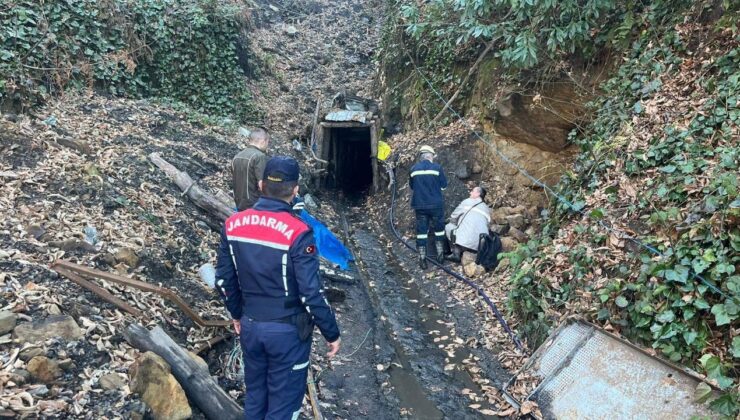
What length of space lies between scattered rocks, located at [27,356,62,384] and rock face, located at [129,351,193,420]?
18.9 inches

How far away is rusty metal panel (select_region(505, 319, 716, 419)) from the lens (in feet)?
12.5

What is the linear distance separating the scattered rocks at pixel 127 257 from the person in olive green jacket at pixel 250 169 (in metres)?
1.33

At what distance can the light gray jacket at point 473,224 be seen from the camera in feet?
27.4

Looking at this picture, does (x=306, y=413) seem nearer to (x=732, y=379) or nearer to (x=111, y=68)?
(x=732, y=379)

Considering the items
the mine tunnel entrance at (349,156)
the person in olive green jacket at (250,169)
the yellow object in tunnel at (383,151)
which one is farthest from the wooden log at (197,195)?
the mine tunnel entrance at (349,156)

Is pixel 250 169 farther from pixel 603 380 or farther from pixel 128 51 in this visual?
pixel 128 51

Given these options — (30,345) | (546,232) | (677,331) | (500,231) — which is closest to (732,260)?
(677,331)

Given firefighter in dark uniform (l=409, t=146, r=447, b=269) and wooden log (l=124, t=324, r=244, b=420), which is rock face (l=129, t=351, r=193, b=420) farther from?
firefighter in dark uniform (l=409, t=146, r=447, b=269)

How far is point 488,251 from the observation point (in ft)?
26.2

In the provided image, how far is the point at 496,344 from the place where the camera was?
19.7 feet

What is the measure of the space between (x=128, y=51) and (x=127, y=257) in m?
7.32

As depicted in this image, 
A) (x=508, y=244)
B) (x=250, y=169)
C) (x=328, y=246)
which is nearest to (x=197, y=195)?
(x=328, y=246)

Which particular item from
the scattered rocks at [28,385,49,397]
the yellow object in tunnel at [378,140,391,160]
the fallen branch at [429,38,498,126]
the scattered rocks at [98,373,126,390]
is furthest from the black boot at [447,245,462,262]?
the scattered rocks at [28,385,49,397]

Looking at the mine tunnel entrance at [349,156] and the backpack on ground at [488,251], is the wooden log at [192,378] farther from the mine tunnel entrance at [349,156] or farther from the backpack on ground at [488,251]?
the mine tunnel entrance at [349,156]
